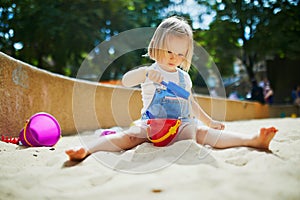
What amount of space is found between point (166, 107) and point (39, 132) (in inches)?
37.9

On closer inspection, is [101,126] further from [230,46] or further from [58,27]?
[230,46]

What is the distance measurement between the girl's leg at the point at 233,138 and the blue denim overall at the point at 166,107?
7.0 inches

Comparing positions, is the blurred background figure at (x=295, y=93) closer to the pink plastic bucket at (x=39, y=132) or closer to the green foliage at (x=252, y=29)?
the green foliage at (x=252, y=29)

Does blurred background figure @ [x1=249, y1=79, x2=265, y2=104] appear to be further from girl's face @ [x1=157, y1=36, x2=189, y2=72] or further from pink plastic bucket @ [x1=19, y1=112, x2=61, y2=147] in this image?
pink plastic bucket @ [x1=19, y1=112, x2=61, y2=147]

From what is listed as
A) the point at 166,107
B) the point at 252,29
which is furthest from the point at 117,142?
the point at 252,29

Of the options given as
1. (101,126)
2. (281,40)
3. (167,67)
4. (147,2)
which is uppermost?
(147,2)

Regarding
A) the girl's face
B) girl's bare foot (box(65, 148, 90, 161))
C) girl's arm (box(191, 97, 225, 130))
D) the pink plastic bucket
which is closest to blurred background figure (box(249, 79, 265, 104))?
girl's arm (box(191, 97, 225, 130))

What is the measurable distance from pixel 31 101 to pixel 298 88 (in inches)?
458

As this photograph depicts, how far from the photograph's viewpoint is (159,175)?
1.12m

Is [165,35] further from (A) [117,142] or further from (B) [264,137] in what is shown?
(B) [264,137]

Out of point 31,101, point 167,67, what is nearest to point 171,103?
point 167,67

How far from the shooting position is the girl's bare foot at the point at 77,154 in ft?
4.66

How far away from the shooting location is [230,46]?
36.8ft

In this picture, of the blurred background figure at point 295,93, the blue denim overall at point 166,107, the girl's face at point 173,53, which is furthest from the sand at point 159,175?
the blurred background figure at point 295,93
